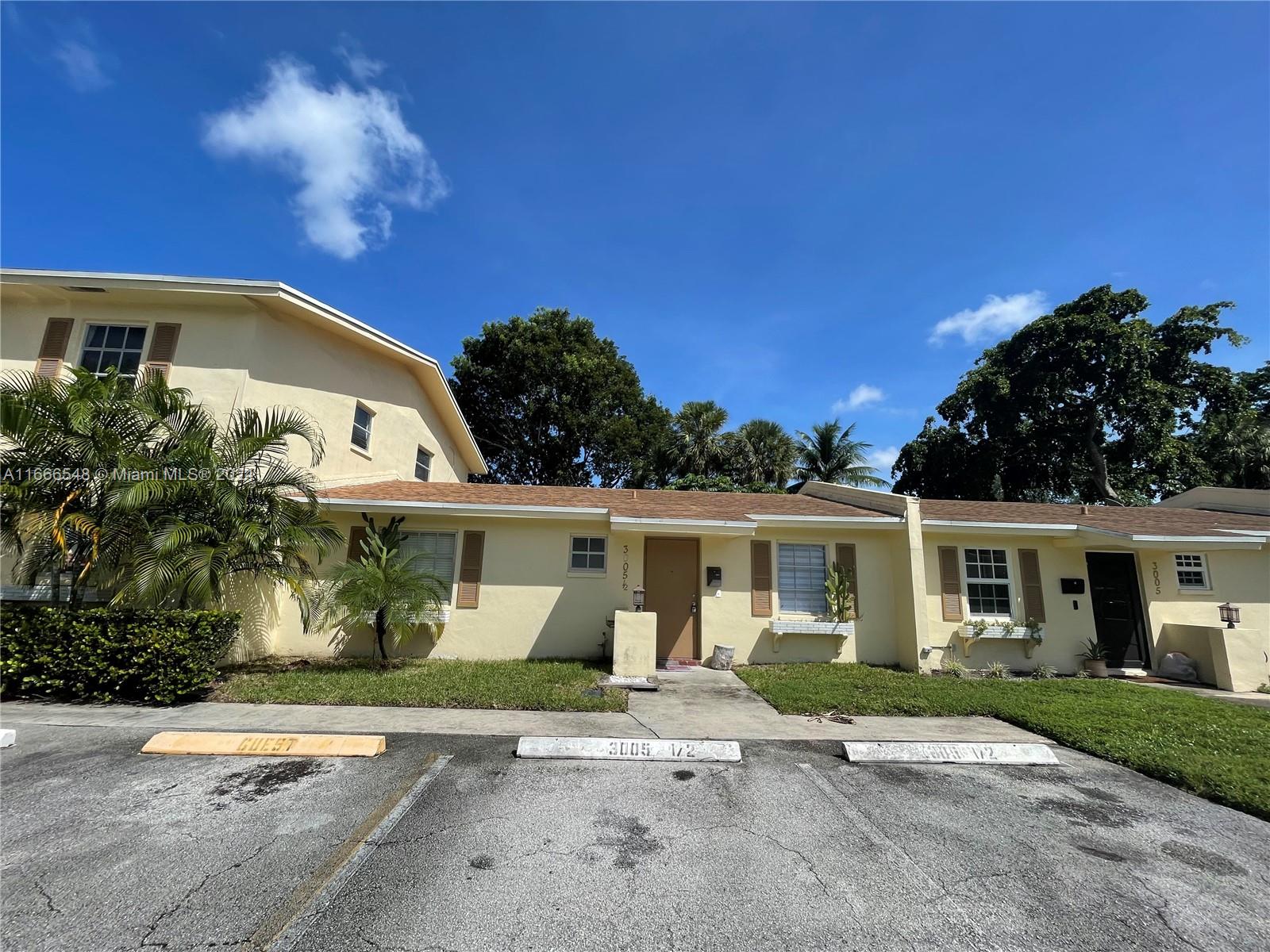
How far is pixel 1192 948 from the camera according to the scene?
2748 mm

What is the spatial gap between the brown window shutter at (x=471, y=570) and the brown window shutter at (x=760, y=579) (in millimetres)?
5287

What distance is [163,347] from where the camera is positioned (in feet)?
33.4

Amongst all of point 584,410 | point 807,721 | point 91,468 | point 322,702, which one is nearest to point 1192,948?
point 807,721

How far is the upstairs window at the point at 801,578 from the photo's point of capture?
10789 mm

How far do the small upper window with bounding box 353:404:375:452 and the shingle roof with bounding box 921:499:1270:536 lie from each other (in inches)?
487

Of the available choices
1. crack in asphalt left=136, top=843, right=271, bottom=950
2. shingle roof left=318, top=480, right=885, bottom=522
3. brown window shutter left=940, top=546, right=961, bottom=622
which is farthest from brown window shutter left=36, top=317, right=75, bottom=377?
brown window shutter left=940, top=546, right=961, bottom=622

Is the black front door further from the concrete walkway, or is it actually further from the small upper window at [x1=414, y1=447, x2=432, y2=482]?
the small upper window at [x1=414, y1=447, x2=432, y2=482]

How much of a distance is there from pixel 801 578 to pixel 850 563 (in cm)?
104

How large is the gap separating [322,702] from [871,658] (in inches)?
374

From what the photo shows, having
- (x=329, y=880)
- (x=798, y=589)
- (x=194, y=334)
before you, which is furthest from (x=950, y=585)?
(x=194, y=334)

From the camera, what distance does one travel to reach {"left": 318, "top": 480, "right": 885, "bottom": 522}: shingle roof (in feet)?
34.2

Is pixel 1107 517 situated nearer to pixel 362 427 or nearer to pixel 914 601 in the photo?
pixel 914 601

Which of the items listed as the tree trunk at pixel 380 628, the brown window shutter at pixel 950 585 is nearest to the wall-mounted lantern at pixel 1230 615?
the brown window shutter at pixel 950 585

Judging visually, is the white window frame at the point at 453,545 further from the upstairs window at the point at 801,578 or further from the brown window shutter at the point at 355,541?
the upstairs window at the point at 801,578
